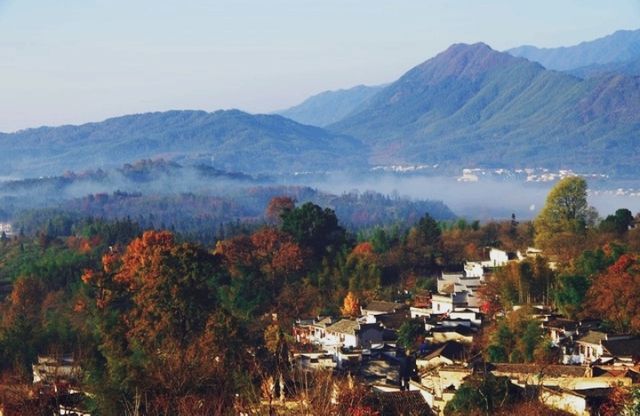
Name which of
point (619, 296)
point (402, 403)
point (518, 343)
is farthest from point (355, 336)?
point (402, 403)

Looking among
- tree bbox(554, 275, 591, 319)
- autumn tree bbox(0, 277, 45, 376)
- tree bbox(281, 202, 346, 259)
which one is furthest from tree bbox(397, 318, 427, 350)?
tree bbox(281, 202, 346, 259)

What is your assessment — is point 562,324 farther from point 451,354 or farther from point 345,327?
point 345,327

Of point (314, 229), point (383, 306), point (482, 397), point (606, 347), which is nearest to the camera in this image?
point (482, 397)

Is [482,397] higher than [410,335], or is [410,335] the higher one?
[482,397]

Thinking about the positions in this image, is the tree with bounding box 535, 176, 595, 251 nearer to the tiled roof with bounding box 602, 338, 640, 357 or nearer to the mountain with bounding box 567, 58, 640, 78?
the tiled roof with bounding box 602, 338, 640, 357

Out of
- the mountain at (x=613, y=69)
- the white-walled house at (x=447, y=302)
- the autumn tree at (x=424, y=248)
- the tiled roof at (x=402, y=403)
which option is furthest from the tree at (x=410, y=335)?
the mountain at (x=613, y=69)

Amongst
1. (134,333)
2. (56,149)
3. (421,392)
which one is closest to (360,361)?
(421,392)
